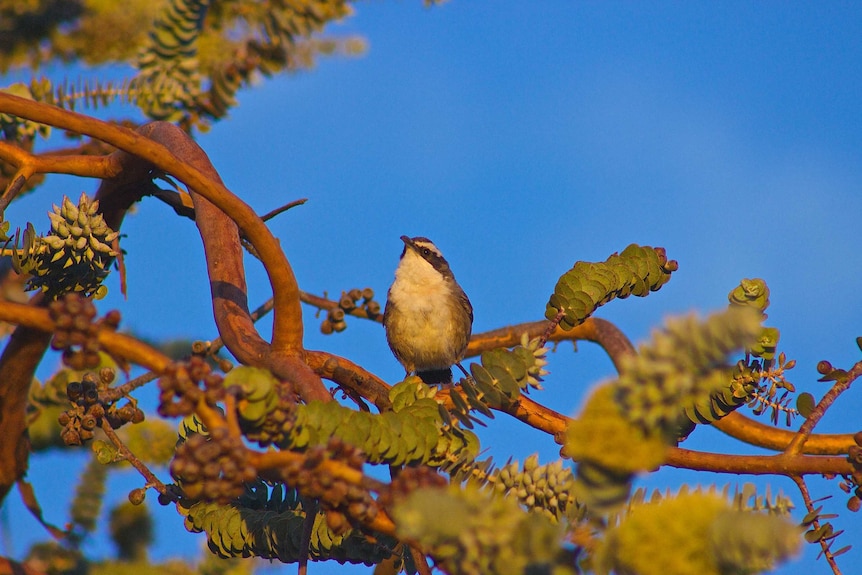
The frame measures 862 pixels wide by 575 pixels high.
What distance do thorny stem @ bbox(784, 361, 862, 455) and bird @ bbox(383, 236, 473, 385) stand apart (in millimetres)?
4566

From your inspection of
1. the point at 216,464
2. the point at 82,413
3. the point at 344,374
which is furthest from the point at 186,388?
the point at 82,413

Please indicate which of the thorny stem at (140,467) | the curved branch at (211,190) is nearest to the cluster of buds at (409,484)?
the curved branch at (211,190)

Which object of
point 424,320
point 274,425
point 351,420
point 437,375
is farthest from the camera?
point 437,375

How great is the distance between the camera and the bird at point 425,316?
7418 mm

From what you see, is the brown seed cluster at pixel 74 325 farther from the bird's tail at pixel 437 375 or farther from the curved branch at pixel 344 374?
the bird's tail at pixel 437 375

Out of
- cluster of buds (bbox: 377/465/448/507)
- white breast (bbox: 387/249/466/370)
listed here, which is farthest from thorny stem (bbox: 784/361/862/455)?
white breast (bbox: 387/249/466/370)

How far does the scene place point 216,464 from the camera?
1.69 meters

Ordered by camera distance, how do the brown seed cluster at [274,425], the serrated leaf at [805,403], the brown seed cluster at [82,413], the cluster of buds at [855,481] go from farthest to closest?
the brown seed cluster at [82,413] → the serrated leaf at [805,403] → the cluster of buds at [855,481] → the brown seed cluster at [274,425]

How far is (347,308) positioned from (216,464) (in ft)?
12.5

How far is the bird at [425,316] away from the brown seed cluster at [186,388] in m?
5.52

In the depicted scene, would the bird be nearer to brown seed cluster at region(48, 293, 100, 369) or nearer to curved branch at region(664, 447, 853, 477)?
curved branch at region(664, 447, 853, 477)

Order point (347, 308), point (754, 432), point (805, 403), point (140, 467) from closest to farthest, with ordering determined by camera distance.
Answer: point (805, 403), point (140, 467), point (754, 432), point (347, 308)

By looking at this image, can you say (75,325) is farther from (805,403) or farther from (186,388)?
(805,403)

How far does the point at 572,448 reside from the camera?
5.02ft
